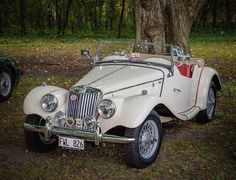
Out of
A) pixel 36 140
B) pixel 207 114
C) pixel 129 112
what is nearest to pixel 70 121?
pixel 36 140

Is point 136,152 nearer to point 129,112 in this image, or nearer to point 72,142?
point 129,112

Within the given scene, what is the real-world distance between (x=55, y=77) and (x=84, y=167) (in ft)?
22.9

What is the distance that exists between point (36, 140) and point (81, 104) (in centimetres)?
96

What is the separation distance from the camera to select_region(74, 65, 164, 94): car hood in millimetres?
6238

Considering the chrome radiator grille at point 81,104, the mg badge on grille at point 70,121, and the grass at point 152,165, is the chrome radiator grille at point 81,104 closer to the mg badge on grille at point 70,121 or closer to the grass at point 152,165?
the mg badge on grille at point 70,121

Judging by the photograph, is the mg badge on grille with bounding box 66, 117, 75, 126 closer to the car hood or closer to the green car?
the car hood

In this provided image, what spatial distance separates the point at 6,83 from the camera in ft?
32.4

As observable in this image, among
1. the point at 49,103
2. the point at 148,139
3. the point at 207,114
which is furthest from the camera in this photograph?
the point at 207,114

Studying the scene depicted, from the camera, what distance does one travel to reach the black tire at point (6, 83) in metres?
9.69

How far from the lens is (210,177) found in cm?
550

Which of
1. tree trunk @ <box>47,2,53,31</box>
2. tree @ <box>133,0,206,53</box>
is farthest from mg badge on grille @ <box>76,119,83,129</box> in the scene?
tree trunk @ <box>47,2,53,31</box>

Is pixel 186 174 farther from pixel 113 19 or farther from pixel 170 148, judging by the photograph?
pixel 113 19

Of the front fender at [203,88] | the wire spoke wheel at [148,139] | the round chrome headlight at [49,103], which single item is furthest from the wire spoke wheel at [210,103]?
the round chrome headlight at [49,103]

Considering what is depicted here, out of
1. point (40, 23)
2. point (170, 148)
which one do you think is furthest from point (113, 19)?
point (170, 148)
